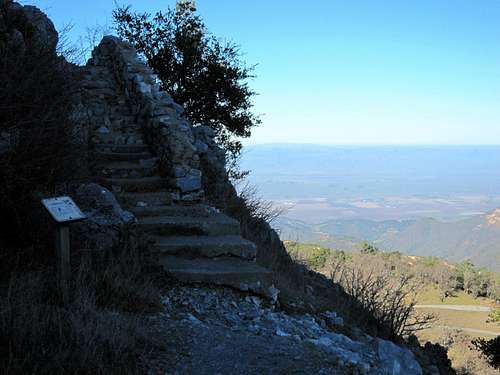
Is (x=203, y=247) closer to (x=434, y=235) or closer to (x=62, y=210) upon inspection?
(x=62, y=210)

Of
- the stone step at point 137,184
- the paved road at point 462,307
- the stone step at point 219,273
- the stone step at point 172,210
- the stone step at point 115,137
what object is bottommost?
the paved road at point 462,307

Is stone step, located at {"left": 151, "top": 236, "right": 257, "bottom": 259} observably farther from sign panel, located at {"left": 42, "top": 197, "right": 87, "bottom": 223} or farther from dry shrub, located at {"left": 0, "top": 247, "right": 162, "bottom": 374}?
sign panel, located at {"left": 42, "top": 197, "right": 87, "bottom": 223}

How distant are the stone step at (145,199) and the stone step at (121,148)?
1.61 metres

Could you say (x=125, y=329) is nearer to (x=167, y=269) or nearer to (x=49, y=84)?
(x=167, y=269)

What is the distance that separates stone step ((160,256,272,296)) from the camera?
5.82 m

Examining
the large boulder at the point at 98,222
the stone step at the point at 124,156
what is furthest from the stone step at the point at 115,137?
the large boulder at the point at 98,222

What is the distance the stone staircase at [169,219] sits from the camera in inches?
238

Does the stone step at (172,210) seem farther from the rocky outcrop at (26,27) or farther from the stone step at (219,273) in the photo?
the rocky outcrop at (26,27)

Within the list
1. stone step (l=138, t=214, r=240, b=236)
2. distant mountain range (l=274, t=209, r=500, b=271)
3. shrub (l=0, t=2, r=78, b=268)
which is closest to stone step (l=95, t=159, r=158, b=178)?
stone step (l=138, t=214, r=240, b=236)

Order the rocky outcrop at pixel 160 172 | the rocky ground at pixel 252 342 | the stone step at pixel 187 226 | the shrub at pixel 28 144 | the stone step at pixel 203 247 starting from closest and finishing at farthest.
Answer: the rocky ground at pixel 252 342, the shrub at pixel 28 144, the rocky outcrop at pixel 160 172, the stone step at pixel 203 247, the stone step at pixel 187 226

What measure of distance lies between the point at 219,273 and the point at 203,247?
0.58 metres

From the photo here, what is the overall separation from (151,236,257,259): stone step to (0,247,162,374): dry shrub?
1397 millimetres

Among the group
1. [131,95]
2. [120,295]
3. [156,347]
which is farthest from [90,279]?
[131,95]

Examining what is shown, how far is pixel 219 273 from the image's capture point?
5934 mm
